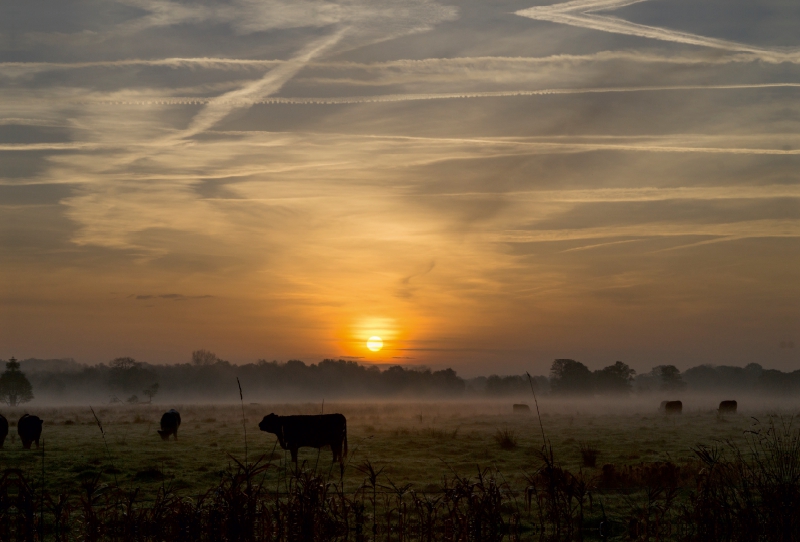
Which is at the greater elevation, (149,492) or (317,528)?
(317,528)

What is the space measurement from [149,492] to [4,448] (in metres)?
15.0

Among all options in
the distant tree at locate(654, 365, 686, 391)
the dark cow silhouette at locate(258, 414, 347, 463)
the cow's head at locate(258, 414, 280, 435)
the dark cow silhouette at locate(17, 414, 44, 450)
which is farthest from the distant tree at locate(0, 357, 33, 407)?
the distant tree at locate(654, 365, 686, 391)

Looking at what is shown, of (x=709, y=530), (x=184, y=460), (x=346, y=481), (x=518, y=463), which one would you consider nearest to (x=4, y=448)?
(x=184, y=460)

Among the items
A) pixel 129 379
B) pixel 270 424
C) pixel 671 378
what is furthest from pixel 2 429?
pixel 671 378

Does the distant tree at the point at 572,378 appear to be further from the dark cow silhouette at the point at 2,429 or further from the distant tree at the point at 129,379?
the dark cow silhouette at the point at 2,429

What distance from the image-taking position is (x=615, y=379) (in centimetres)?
15575

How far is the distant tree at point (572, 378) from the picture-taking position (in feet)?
506

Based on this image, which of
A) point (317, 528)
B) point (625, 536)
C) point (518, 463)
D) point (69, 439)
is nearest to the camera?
point (317, 528)

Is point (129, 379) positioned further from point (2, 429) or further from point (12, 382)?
point (2, 429)

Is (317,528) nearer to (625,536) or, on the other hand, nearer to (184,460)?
(625,536)

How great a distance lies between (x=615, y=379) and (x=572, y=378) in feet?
35.4

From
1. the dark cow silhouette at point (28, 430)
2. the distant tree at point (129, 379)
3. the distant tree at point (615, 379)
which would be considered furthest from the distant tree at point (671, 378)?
the dark cow silhouette at point (28, 430)

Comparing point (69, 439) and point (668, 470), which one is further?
point (69, 439)

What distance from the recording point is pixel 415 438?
3278 cm
